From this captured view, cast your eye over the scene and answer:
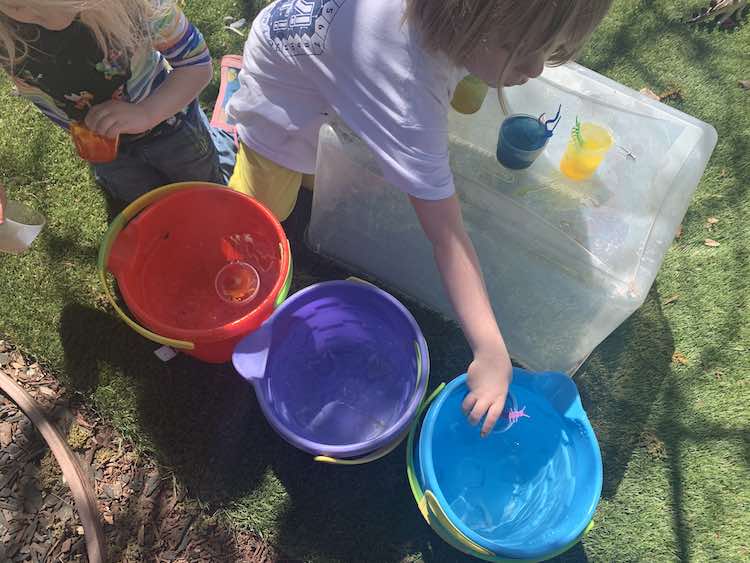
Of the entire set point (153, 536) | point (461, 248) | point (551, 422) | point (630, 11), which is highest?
point (630, 11)

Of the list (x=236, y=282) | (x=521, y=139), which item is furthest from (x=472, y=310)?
(x=236, y=282)

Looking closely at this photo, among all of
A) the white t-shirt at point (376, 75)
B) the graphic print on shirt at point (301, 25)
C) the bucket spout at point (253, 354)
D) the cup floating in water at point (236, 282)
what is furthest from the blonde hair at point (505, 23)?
the cup floating in water at point (236, 282)

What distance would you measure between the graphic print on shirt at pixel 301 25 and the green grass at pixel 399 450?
2.45 feet

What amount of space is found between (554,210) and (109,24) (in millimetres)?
1147

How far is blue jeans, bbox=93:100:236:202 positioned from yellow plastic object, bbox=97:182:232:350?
0.72 feet

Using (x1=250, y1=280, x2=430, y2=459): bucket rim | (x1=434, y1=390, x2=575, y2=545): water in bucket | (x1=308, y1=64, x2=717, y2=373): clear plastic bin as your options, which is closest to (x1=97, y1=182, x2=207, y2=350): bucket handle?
(x1=250, y1=280, x2=430, y2=459): bucket rim

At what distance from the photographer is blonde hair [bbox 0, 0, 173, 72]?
1186 millimetres

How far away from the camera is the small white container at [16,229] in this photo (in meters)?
1.36

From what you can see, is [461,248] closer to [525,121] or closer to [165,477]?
[525,121]

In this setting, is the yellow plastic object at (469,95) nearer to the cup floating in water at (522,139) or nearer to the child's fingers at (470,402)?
the cup floating in water at (522,139)

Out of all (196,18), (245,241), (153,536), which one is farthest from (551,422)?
(196,18)

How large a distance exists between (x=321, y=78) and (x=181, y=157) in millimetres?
616

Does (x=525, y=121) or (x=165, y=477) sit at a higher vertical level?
(x=525, y=121)

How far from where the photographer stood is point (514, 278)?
1661 mm
